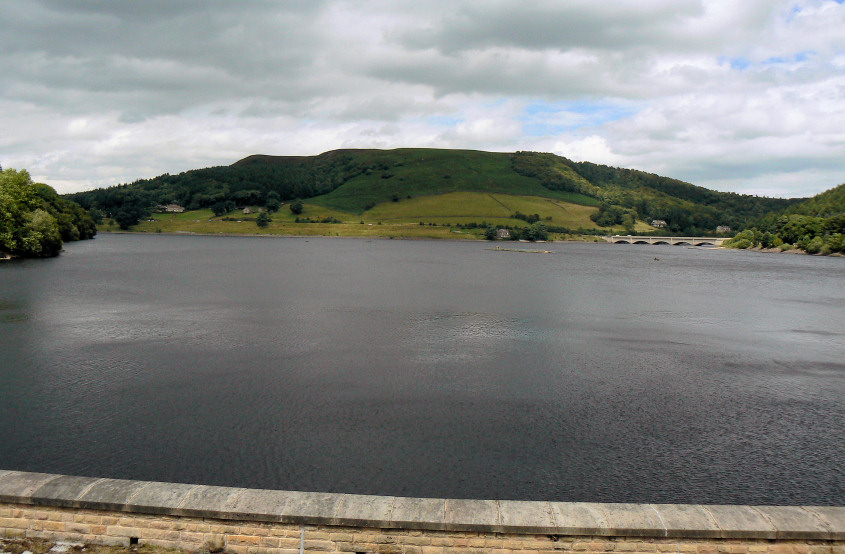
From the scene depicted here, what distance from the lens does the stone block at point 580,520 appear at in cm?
965

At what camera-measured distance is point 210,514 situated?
388 inches

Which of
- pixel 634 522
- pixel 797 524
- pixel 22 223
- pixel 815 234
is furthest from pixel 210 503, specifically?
pixel 815 234

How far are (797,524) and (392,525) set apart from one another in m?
6.97

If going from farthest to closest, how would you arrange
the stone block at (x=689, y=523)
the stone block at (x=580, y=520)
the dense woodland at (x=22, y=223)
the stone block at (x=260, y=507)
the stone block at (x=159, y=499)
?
the dense woodland at (x=22, y=223)
the stone block at (x=159, y=499)
the stone block at (x=260, y=507)
the stone block at (x=580, y=520)
the stone block at (x=689, y=523)

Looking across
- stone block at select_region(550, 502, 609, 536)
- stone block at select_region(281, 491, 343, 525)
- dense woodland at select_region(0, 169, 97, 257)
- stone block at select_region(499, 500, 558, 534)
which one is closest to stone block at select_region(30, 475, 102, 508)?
stone block at select_region(281, 491, 343, 525)

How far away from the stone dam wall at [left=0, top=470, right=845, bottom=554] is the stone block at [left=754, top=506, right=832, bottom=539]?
2 centimetres

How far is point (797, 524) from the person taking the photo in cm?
959

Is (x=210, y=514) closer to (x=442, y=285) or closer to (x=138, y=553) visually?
(x=138, y=553)

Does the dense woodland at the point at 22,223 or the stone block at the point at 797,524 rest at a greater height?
the dense woodland at the point at 22,223

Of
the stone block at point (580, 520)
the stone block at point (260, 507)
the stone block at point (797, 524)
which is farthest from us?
the stone block at point (260, 507)

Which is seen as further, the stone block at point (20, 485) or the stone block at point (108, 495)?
the stone block at point (20, 485)

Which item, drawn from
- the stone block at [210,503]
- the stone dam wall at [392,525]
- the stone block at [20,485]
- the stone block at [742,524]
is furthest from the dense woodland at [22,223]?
the stone block at [742,524]

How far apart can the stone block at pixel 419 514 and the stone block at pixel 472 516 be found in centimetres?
12

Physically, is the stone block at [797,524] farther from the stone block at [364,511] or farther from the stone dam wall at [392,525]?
the stone block at [364,511]
